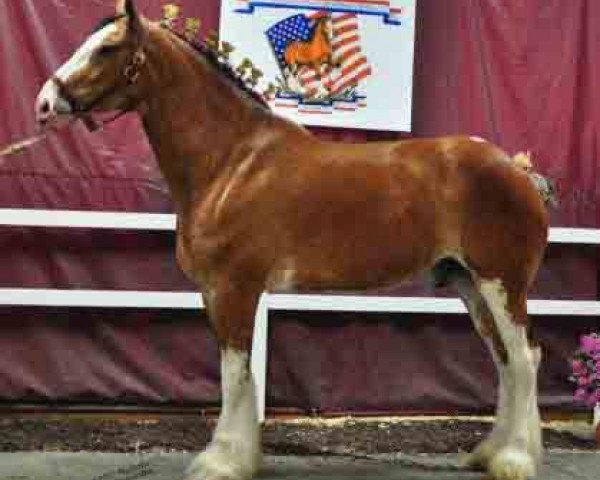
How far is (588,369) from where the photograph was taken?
14.4ft

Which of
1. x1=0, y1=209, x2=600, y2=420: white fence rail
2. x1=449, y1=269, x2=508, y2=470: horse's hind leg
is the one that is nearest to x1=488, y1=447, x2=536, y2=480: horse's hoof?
x1=449, y1=269, x2=508, y2=470: horse's hind leg

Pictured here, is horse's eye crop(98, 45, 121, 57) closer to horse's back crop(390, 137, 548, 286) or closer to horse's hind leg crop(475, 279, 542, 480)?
horse's back crop(390, 137, 548, 286)

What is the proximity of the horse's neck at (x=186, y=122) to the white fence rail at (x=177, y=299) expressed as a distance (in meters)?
0.98

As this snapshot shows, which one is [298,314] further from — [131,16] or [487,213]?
[131,16]

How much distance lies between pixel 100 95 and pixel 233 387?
1.13 metres

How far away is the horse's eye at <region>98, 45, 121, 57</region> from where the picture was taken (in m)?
3.14

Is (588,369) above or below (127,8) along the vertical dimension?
below

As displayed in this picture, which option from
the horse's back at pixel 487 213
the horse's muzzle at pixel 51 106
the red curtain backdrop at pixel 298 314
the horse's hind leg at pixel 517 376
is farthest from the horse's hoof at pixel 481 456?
the horse's muzzle at pixel 51 106

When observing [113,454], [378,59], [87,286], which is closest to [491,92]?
→ [378,59]

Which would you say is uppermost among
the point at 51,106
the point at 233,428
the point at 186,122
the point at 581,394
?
the point at 51,106

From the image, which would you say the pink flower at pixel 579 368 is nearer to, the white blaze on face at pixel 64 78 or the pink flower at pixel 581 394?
the pink flower at pixel 581 394

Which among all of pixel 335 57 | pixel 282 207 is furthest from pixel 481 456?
pixel 335 57

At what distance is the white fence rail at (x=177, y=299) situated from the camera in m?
4.22

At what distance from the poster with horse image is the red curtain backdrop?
0.12 meters
